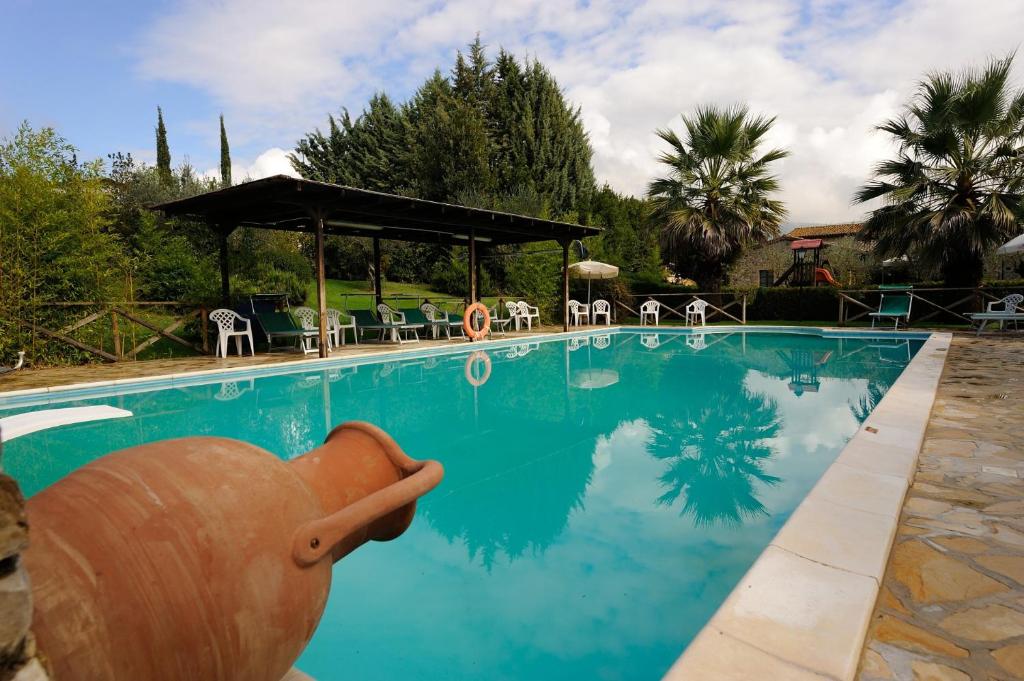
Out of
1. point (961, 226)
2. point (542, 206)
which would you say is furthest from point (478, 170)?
point (961, 226)

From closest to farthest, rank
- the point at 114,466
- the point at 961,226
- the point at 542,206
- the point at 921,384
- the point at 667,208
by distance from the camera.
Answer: the point at 114,466
the point at 921,384
the point at 961,226
the point at 667,208
the point at 542,206

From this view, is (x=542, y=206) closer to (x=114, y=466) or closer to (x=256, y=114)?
(x=256, y=114)

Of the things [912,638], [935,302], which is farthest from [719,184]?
[912,638]

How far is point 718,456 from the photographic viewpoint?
4.64m

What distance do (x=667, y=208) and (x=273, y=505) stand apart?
18077mm

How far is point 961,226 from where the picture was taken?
12.6 meters

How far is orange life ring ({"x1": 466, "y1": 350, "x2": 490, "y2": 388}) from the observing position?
27.0 feet

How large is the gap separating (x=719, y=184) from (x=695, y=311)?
4079mm

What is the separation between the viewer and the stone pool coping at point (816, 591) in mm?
1482

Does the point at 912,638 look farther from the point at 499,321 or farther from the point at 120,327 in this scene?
Answer: the point at 499,321

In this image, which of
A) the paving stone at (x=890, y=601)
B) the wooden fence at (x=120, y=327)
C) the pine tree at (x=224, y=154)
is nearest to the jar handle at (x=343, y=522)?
the paving stone at (x=890, y=601)

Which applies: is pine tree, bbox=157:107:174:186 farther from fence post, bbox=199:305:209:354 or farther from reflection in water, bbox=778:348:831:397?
reflection in water, bbox=778:348:831:397

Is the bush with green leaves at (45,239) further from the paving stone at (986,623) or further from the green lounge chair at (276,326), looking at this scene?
the paving stone at (986,623)

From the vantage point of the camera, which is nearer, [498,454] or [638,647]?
[638,647]
